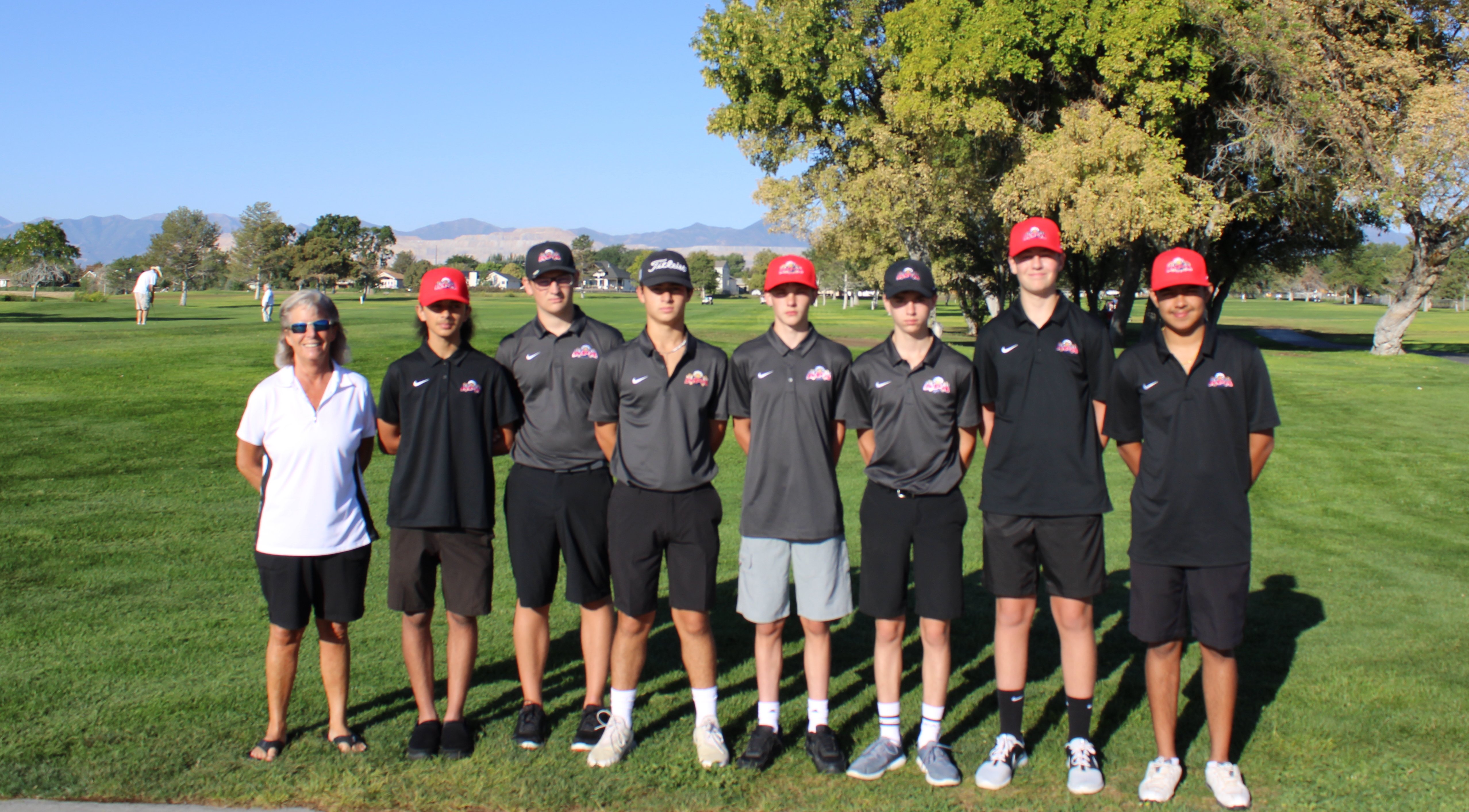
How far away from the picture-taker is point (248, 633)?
5.55 meters

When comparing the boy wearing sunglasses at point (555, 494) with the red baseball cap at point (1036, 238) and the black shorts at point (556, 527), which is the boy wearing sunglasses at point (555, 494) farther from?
the red baseball cap at point (1036, 238)

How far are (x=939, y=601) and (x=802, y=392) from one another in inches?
40.8

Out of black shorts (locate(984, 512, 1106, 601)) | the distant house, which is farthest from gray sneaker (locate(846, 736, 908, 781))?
the distant house

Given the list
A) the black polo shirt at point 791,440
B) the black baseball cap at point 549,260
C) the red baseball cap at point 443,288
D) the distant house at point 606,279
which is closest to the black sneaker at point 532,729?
the black polo shirt at point 791,440

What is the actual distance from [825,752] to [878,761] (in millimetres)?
218

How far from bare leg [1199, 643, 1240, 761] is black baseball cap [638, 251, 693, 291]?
102 inches

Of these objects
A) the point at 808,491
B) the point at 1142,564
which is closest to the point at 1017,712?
the point at 1142,564

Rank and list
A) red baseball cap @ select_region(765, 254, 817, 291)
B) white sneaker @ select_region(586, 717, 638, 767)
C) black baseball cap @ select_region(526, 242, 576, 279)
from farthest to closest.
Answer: black baseball cap @ select_region(526, 242, 576, 279) → red baseball cap @ select_region(765, 254, 817, 291) → white sneaker @ select_region(586, 717, 638, 767)

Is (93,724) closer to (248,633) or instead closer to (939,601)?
(248,633)

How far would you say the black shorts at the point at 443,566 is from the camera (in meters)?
4.21

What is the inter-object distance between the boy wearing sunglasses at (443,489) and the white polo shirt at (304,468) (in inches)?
7.6

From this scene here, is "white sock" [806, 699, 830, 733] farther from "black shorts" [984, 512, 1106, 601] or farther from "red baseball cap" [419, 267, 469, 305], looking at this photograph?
"red baseball cap" [419, 267, 469, 305]

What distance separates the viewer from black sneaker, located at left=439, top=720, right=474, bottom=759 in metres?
4.14

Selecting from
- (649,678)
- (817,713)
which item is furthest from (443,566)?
(817,713)
